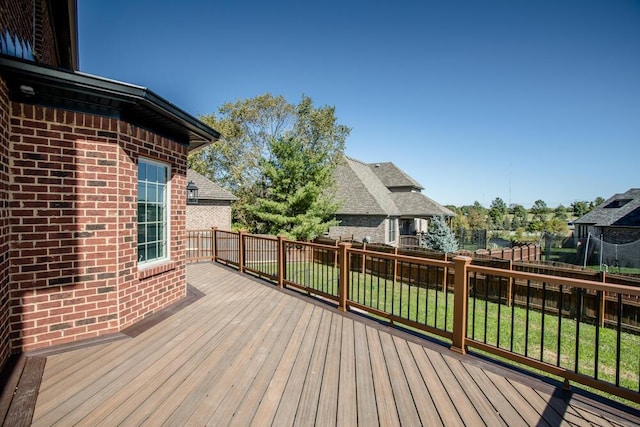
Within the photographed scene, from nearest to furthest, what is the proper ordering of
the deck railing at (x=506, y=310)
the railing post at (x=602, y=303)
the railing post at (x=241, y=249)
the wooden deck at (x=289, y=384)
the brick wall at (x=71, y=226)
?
the wooden deck at (x=289, y=384) → the deck railing at (x=506, y=310) → the brick wall at (x=71, y=226) → the railing post at (x=602, y=303) → the railing post at (x=241, y=249)

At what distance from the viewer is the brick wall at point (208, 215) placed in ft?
61.8

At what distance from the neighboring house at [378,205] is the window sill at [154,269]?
1339cm

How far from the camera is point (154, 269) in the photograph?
439 cm

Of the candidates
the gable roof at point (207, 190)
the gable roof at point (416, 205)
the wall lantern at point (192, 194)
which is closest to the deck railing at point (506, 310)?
the wall lantern at point (192, 194)

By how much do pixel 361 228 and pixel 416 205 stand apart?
5349 mm

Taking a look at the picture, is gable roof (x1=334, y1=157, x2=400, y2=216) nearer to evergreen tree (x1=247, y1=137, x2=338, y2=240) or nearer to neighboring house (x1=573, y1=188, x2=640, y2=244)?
evergreen tree (x1=247, y1=137, x2=338, y2=240)

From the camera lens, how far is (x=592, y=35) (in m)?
8.13

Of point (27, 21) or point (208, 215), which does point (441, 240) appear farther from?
point (27, 21)

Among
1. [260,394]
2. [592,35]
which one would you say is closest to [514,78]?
[592,35]

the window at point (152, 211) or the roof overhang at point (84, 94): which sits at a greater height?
the roof overhang at point (84, 94)

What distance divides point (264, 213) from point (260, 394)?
12.6 m

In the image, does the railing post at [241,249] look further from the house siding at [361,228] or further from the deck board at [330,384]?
the house siding at [361,228]

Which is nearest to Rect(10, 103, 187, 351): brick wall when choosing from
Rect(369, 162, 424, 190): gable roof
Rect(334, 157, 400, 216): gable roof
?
Rect(334, 157, 400, 216): gable roof

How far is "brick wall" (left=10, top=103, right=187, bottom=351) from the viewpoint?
3.15 metres
